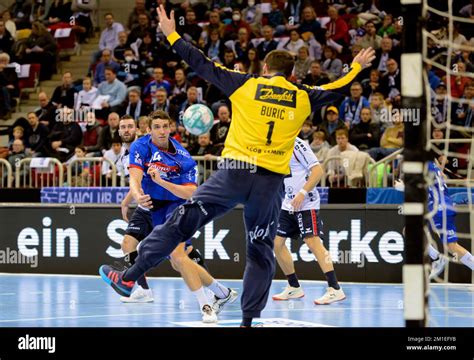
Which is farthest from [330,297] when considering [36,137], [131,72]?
[131,72]

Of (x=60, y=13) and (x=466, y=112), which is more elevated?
(x=60, y=13)

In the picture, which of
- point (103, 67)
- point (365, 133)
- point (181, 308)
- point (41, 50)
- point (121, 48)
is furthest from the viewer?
point (41, 50)

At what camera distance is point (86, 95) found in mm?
21906

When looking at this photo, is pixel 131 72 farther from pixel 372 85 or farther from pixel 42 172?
pixel 372 85

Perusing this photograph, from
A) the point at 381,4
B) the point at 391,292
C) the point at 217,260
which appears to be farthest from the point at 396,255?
the point at 381,4

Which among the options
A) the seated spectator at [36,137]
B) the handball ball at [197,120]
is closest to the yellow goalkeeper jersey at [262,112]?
the handball ball at [197,120]

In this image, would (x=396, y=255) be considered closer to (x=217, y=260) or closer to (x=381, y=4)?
(x=217, y=260)

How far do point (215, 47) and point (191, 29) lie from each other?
114 centimetres

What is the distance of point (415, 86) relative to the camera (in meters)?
6.09

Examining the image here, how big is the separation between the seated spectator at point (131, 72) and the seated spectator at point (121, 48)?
0.56 m

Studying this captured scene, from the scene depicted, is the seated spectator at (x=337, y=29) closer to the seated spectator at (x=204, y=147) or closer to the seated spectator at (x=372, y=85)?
the seated spectator at (x=372, y=85)

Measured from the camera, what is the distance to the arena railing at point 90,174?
16.4 meters

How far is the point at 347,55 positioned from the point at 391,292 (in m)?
8.36

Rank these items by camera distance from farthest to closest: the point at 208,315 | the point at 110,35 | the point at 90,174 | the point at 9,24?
the point at 9,24, the point at 110,35, the point at 90,174, the point at 208,315
